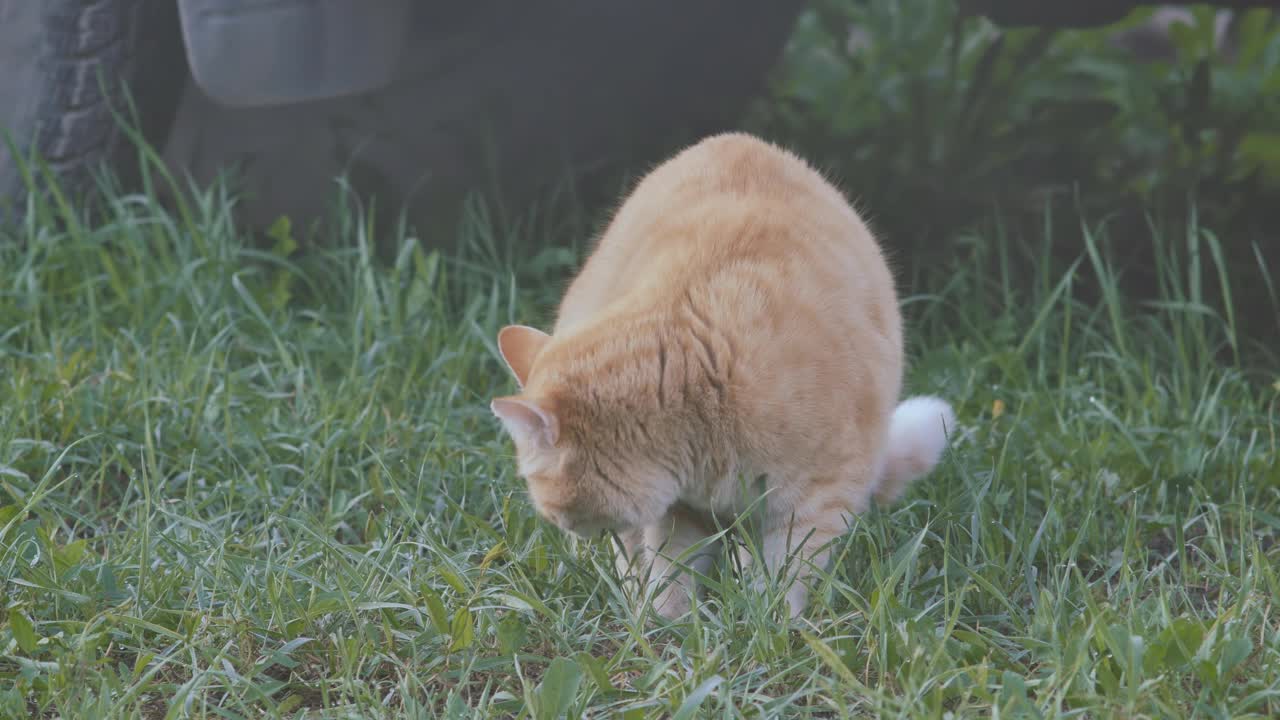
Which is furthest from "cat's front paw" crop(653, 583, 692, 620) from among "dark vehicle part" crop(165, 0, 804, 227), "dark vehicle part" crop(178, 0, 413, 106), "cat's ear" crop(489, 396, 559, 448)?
"dark vehicle part" crop(165, 0, 804, 227)

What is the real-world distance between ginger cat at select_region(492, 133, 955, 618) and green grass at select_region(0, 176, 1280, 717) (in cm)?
13

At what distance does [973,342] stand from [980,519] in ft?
4.48

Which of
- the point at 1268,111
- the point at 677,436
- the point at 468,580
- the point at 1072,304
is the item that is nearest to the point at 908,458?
the point at 677,436

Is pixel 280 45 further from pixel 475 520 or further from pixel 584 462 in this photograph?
pixel 584 462

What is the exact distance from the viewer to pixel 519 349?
2555 millimetres

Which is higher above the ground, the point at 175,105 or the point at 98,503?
the point at 175,105

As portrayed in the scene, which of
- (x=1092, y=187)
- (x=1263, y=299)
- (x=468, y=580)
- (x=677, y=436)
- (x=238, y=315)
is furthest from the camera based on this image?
(x=1092, y=187)

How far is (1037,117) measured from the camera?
15.4 feet

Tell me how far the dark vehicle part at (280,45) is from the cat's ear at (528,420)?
57.6 inches

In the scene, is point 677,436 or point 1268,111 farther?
point 1268,111

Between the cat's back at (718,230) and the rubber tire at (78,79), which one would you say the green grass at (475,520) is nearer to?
the rubber tire at (78,79)

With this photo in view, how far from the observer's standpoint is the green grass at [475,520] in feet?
7.09

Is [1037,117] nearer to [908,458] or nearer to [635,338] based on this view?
[908,458]

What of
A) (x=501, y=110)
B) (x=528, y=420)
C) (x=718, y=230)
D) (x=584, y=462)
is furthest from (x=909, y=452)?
(x=501, y=110)
